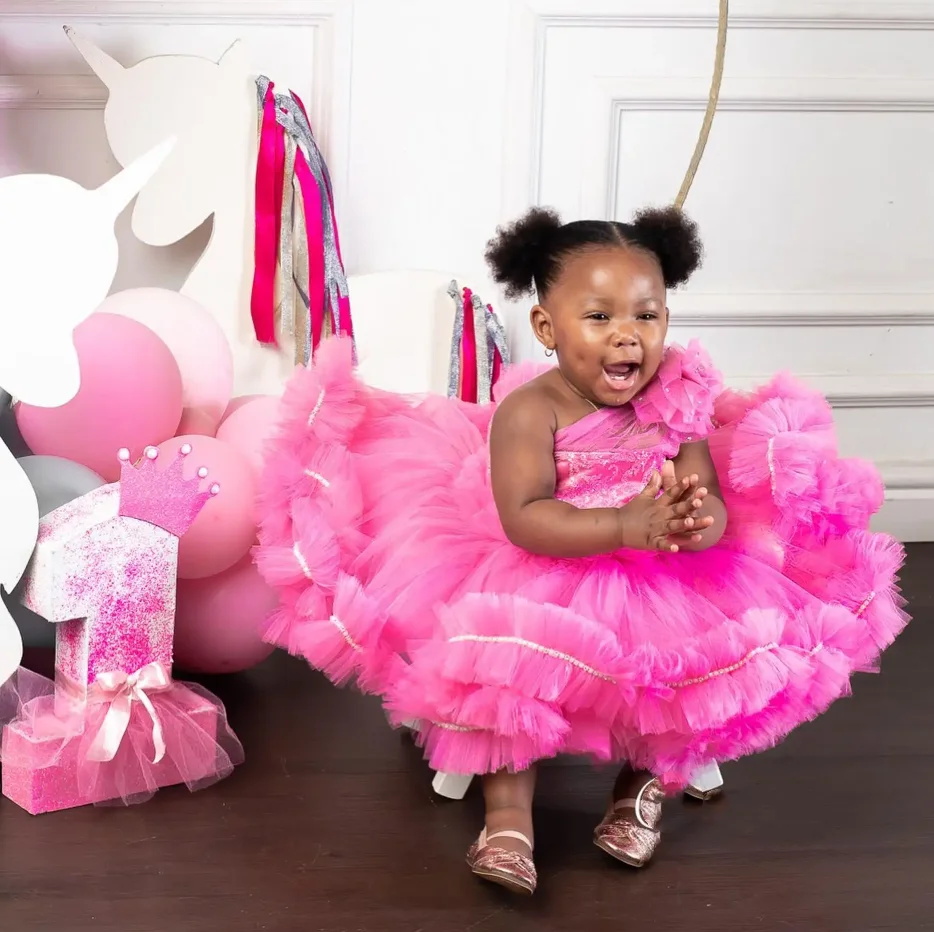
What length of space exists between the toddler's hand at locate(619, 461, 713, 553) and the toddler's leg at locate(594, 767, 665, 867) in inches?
11.1

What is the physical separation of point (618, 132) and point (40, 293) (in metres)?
1.36

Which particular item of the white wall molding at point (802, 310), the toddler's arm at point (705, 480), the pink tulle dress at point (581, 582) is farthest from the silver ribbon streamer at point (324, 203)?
the toddler's arm at point (705, 480)

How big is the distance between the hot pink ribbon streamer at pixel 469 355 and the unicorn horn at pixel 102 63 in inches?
27.6

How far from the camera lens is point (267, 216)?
2043 mm

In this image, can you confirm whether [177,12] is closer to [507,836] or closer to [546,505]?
[546,505]

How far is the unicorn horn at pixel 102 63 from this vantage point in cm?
207

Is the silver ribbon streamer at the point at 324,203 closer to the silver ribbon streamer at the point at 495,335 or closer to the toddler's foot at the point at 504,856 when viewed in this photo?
the silver ribbon streamer at the point at 495,335

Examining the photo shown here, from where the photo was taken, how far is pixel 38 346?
1322 mm

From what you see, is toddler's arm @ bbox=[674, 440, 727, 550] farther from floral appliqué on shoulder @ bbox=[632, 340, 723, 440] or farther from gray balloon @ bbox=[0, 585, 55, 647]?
gray balloon @ bbox=[0, 585, 55, 647]

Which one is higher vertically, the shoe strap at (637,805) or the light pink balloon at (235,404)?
the light pink balloon at (235,404)

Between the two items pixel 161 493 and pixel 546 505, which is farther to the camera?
pixel 161 493

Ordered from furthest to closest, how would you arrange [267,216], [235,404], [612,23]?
[612,23]
[267,216]
[235,404]

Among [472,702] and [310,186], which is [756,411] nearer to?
[472,702]

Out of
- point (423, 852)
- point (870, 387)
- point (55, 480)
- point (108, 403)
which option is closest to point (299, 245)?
point (108, 403)
